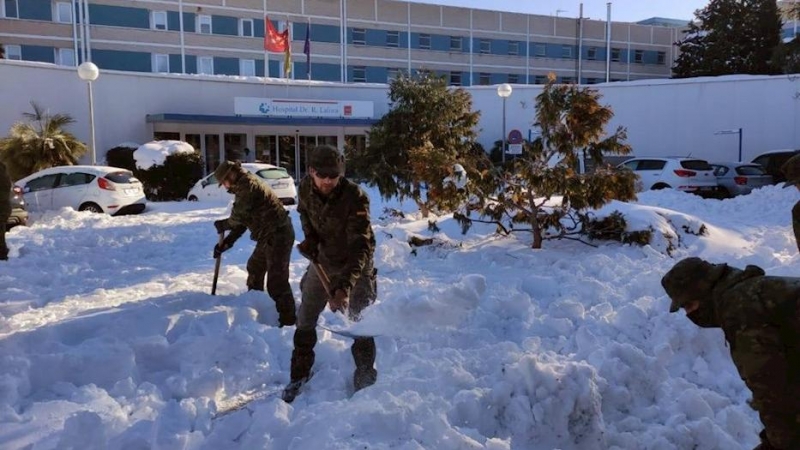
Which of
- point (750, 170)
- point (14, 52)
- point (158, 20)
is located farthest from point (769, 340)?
point (14, 52)

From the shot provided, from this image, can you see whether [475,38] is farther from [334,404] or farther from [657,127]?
[334,404]

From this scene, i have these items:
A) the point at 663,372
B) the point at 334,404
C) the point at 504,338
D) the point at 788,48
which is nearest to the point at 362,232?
the point at 334,404

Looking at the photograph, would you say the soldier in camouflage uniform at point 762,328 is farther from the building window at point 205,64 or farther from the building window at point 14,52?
the building window at point 14,52

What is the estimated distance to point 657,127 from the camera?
2780 cm

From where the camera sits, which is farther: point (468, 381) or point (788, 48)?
point (788, 48)

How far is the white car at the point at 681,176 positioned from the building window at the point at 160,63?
29.3 m

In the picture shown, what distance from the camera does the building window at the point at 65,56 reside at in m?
37.8

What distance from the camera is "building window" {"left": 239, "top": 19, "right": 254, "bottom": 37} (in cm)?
4131

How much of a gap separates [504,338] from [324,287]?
1.86m

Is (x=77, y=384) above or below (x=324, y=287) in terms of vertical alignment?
below

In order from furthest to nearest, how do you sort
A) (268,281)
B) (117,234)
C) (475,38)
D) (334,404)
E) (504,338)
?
(475,38), (117,234), (268,281), (504,338), (334,404)

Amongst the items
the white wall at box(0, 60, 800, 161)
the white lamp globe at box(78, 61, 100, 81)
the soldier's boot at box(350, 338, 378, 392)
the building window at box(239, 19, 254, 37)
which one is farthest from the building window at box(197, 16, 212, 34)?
the soldier's boot at box(350, 338, 378, 392)

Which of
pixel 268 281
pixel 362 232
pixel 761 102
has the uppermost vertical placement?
pixel 761 102

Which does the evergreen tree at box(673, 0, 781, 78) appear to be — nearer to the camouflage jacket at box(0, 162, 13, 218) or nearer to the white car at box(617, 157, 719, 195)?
the white car at box(617, 157, 719, 195)
